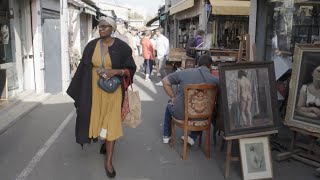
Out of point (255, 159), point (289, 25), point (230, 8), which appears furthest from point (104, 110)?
point (230, 8)

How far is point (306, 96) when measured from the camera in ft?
15.7

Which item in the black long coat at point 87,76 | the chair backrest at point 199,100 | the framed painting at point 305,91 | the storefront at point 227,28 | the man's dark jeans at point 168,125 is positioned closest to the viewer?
the black long coat at point 87,76

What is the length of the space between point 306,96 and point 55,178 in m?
3.11

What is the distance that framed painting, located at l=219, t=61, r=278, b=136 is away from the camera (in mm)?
4316

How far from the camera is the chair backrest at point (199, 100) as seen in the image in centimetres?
489

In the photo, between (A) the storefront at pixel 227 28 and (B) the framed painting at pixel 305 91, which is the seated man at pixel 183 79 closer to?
(B) the framed painting at pixel 305 91

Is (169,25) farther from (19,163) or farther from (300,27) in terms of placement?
(19,163)

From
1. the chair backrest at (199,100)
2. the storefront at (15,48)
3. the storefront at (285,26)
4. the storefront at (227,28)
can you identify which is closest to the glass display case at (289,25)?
the storefront at (285,26)

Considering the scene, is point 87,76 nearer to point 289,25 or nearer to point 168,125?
point 168,125

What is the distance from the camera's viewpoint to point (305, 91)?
4.80 meters

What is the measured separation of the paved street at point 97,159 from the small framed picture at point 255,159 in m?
0.23

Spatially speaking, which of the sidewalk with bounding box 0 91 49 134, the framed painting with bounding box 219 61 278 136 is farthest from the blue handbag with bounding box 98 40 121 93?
the sidewalk with bounding box 0 91 49 134

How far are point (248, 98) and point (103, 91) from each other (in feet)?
5.44

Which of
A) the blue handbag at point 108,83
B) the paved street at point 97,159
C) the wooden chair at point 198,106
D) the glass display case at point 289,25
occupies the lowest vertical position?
the paved street at point 97,159
